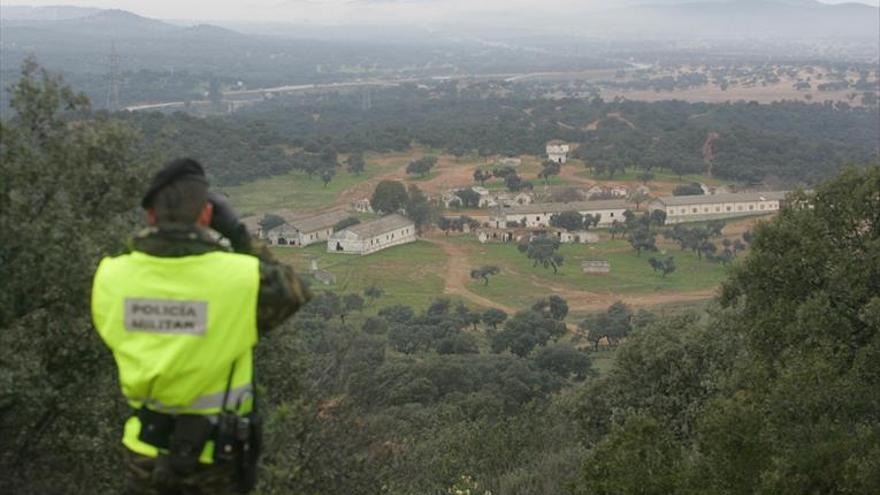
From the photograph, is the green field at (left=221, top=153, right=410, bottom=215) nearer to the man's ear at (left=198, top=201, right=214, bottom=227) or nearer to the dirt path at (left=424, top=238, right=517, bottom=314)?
the dirt path at (left=424, top=238, right=517, bottom=314)

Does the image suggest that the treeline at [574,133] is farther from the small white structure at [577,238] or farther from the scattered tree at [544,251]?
the scattered tree at [544,251]

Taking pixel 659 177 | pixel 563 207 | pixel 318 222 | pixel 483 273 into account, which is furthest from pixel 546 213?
pixel 659 177

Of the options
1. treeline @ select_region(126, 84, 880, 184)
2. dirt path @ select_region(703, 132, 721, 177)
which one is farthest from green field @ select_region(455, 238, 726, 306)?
dirt path @ select_region(703, 132, 721, 177)

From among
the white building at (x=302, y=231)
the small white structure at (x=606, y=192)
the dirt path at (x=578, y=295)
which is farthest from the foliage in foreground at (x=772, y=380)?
the small white structure at (x=606, y=192)

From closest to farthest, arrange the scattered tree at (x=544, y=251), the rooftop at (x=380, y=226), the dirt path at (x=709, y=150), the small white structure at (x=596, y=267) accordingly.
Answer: the small white structure at (x=596, y=267)
the scattered tree at (x=544, y=251)
the rooftop at (x=380, y=226)
the dirt path at (x=709, y=150)

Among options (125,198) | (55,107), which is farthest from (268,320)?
(55,107)
